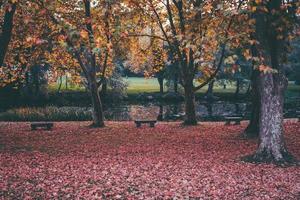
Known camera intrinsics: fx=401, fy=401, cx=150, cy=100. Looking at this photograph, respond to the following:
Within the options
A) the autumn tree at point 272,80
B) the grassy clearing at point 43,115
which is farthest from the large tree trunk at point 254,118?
the grassy clearing at point 43,115

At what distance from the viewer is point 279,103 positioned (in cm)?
1603

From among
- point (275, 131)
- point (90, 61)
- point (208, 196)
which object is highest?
point (90, 61)

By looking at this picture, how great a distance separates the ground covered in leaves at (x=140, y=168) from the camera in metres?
12.1

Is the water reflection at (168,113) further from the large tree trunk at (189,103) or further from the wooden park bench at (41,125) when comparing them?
the wooden park bench at (41,125)

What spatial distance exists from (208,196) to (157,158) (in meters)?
5.96

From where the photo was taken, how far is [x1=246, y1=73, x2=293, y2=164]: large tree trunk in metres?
15.9

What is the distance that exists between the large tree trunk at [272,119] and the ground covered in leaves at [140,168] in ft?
2.84

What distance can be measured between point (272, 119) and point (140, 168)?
5.62m

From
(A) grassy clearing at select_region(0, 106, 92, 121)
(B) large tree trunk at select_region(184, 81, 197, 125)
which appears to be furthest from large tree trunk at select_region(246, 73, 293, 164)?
(A) grassy clearing at select_region(0, 106, 92, 121)

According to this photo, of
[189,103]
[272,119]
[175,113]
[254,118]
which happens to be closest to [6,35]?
[272,119]

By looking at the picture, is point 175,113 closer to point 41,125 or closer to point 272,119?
point 41,125

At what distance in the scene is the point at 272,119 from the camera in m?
16.0

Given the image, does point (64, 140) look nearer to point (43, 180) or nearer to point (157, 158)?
point (157, 158)

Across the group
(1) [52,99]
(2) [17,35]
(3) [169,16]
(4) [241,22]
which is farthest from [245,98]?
(4) [241,22]
